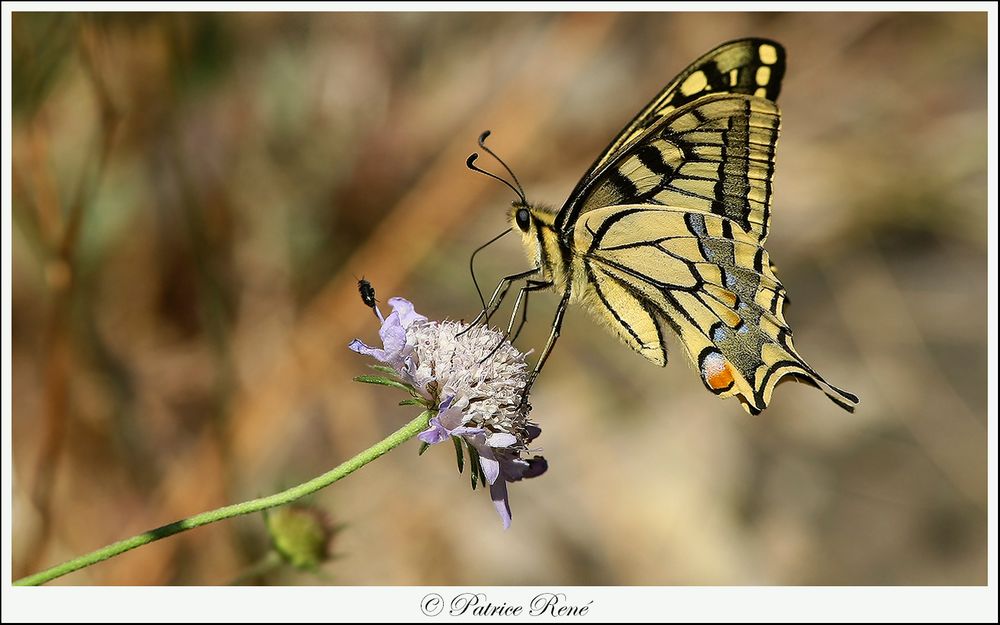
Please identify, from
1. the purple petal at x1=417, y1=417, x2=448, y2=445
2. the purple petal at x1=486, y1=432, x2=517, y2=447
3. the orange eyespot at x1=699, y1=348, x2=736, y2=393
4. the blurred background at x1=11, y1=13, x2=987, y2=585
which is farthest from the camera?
the blurred background at x1=11, y1=13, x2=987, y2=585

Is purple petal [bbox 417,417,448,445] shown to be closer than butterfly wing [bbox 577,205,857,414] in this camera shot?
Yes

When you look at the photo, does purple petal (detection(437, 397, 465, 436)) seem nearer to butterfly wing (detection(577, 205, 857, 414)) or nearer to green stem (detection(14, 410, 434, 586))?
green stem (detection(14, 410, 434, 586))

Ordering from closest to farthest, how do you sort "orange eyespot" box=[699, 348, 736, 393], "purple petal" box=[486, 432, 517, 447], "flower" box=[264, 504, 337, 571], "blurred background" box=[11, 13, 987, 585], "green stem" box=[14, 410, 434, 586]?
1. "green stem" box=[14, 410, 434, 586]
2. "purple petal" box=[486, 432, 517, 447]
3. "orange eyespot" box=[699, 348, 736, 393]
4. "flower" box=[264, 504, 337, 571]
5. "blurred background" box=[11, 13, 987, 585]

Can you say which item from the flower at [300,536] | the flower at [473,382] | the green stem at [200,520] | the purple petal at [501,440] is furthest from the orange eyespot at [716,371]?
the flower at [300,536]

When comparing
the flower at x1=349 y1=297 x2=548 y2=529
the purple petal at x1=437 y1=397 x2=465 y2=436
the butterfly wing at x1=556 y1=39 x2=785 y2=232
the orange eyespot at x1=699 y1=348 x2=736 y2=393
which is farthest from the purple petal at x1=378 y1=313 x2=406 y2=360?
the orange eyespot at x1=699 y1=348 x2=736 y2=393

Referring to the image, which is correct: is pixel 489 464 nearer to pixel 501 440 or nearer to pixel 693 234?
pixel 501 440

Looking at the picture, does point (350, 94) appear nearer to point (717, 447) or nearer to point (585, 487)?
point (585, 487)

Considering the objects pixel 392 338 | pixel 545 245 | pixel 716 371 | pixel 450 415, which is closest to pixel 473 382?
pixel 450 415
